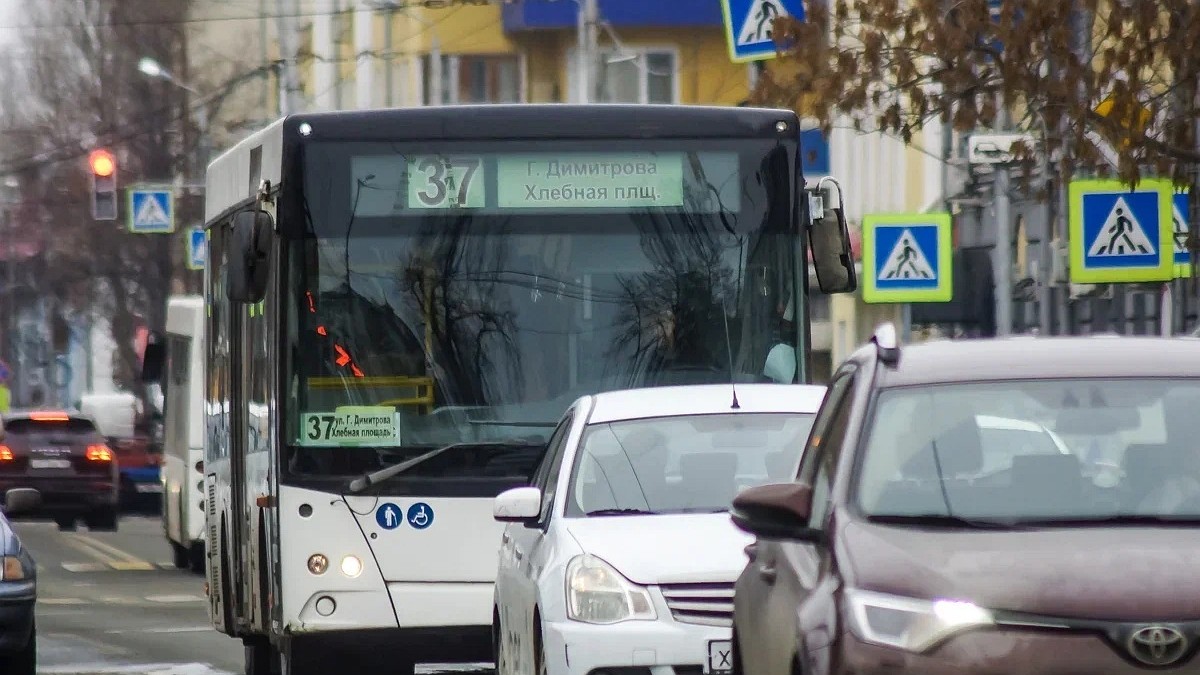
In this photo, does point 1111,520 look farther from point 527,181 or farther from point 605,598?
point 527,181

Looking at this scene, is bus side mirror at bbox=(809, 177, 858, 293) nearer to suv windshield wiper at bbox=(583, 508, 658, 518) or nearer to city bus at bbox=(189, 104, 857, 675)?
city bus at bbox=(189, 104, 857, 675)

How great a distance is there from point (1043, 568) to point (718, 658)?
144 inches

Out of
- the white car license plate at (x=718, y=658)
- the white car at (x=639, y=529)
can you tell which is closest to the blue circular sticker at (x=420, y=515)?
the white car at (x=639, y=529)

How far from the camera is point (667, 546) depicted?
1016 centimetres

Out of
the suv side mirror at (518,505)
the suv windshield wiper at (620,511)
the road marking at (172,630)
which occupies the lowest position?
the road marking at (172,630)

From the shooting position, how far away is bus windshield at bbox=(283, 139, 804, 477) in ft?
41.5

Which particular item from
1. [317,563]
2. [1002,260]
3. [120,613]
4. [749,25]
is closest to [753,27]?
[749,25]

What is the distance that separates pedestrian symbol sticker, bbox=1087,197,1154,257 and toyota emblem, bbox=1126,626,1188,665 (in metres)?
12.8

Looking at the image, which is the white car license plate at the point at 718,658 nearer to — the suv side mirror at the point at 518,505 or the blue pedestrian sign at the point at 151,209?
the suv side mirror at the point at 518,505

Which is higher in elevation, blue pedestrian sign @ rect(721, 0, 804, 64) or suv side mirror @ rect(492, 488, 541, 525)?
blue pedestrian sign @ rect(721, 0, 804, 64)

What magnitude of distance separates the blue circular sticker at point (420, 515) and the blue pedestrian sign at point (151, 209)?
35683 mm

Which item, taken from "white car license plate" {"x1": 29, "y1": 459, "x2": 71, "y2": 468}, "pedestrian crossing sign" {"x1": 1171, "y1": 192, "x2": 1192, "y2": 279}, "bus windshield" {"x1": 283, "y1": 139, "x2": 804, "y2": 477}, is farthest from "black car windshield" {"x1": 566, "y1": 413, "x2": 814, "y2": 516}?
"white car license plate" {"x1": 29, "y1": 459, "x2": 71, "y2": 468}

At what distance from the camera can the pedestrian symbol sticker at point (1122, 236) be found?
18.6 metres

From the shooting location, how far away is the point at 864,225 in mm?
27031
